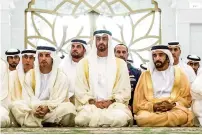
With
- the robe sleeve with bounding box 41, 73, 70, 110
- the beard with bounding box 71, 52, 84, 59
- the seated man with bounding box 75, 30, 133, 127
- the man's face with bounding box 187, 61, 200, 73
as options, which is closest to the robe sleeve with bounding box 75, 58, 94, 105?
the seated man with bounding box 75, 30, 133, 127

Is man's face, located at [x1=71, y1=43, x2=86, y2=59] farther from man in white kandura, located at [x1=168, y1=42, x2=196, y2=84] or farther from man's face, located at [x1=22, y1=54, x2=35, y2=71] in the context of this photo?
man in white kandura, located at [x1=168, y1=42, x2=196, y2=84]

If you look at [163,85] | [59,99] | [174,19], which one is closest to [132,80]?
[163,85]

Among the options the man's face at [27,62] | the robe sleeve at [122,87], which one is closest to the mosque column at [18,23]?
the man's face at [27,62]

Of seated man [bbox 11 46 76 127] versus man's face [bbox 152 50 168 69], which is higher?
man's face [bbox 152 50 168 69]

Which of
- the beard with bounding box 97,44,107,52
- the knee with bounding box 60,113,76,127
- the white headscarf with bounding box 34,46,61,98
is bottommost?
the knee with bounding box 60,113,76,127

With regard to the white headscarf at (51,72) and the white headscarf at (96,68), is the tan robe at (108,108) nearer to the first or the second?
the white headscarf at (96,68)

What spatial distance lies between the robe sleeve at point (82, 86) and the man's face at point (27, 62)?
0.89 metres

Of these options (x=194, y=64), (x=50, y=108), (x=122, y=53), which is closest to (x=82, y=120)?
(x=50, y=108)

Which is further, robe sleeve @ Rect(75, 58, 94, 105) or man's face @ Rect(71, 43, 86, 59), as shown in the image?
man's face @ Rect(71, 43, 86, 59)

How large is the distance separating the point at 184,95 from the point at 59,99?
1.39 m

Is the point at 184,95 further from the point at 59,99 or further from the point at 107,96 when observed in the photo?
the point at 59,99

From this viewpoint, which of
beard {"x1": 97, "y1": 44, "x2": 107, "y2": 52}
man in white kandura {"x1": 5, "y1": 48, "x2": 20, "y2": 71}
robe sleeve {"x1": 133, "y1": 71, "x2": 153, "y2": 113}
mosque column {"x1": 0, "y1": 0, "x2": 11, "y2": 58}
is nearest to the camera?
robe sleeve {"x1": 133, "y1": 71, "x2": 153, "y2": 113}

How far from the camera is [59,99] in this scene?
6.54m

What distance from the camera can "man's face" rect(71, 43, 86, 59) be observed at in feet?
24.3
